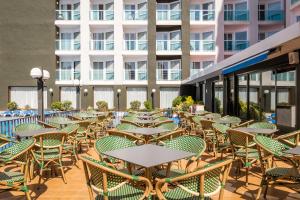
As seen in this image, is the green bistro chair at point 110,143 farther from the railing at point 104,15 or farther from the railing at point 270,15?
the railing at point 270,15

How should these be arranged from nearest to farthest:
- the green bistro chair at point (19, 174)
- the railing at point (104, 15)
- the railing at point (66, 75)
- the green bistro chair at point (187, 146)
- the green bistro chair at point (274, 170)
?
the green bistro chair at point (19, 174) → the green bistro chair at point (274, 170) → the green bistro chair at point (187, 146) → the railing at point (66, 75) → the railing at point (104, 15)

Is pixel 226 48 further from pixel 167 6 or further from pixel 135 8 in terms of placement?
pixel 135 8

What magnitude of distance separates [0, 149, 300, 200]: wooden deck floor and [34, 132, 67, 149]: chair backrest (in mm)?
747

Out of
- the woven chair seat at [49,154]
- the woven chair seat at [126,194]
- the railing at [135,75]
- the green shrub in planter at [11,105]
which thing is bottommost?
the woven chair seat at [49,154]

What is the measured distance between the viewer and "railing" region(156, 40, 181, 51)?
2672 cm

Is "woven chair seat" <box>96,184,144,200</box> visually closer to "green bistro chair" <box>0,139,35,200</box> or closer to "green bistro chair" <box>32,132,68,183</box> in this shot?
"green bistro chair" <box>0,139,35,200</box>

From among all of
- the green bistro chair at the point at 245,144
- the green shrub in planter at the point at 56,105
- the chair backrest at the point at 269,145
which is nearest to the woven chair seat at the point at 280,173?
the chair backrest at the point at 269,145

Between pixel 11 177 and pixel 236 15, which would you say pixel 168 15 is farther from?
pixel 11 177

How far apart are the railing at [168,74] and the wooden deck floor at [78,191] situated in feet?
70.0

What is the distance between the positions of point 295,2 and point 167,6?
1218cm

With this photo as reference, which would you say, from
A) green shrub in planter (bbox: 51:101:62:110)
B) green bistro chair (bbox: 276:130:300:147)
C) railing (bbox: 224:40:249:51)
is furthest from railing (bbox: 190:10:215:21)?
green bistro chair (bbox: 276:130:300:147)

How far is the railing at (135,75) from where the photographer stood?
88.9 feet

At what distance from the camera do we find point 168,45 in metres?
27.0

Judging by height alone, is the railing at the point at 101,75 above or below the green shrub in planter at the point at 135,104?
above
